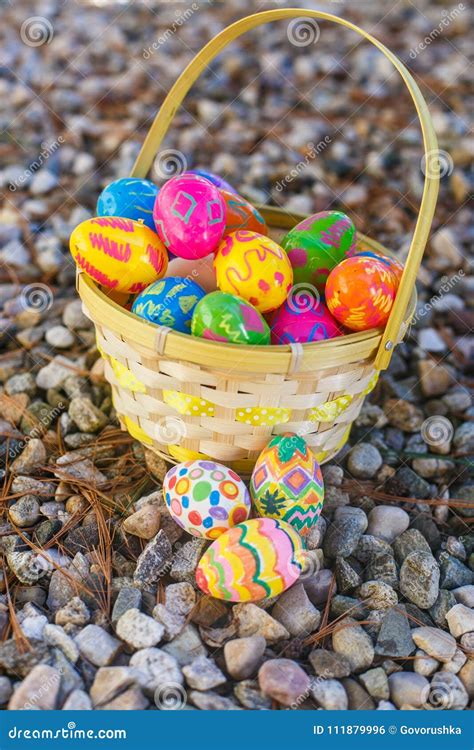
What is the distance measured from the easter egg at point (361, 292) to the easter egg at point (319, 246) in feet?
0.39

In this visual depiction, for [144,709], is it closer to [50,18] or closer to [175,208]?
[175,208]

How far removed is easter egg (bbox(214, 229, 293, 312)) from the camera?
1.48 m

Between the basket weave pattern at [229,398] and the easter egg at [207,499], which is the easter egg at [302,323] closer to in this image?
Answer: the basket weave pattern at [229,398]

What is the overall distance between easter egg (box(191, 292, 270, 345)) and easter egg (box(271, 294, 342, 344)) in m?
0.11

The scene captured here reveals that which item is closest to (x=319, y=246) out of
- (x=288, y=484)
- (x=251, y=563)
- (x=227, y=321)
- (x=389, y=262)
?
(x=389, y=262)

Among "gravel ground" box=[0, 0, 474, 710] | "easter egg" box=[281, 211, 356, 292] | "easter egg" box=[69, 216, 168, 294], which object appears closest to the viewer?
"gravel ground" box=[0, 0, 474, 710]

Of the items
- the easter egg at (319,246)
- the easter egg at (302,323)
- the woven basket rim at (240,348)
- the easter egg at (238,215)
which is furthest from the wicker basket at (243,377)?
the easter egg at (238,215)

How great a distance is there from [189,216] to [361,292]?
16.3 inches

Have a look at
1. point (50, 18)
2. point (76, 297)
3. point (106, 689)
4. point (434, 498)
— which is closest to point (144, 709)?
point (106, 689)

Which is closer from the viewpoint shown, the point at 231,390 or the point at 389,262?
the point at 231,390

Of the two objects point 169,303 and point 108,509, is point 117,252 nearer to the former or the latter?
point 169,303

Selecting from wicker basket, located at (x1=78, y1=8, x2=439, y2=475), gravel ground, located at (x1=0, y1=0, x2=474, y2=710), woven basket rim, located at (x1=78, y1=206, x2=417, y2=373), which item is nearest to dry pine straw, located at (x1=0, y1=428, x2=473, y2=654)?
gravel ground, located at (x1=0, y1=0, x2=474, y2=710)

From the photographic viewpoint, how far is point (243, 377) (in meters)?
1.34

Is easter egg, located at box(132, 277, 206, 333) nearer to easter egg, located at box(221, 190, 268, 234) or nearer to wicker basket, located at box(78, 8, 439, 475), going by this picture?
wicker basket, located at box(78, 8, 439, 475)
